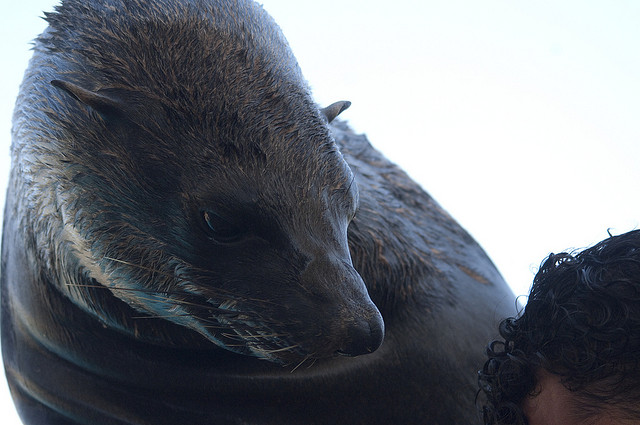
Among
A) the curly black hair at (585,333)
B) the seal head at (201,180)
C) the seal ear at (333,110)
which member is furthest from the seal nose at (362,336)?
the seal ear at (333,110)

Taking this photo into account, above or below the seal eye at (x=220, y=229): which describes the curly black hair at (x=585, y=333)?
above

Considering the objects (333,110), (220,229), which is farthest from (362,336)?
(333,110)

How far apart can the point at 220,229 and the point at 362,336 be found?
192 mm

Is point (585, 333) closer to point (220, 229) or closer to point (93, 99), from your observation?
point (220, 229)

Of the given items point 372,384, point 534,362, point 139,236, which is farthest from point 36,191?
point 534,362

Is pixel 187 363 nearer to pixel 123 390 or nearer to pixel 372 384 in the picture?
pixel 123 390

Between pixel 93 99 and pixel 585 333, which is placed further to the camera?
pixel 93 99

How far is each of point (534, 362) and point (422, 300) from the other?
0.41 m

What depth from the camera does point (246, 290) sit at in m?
0.93

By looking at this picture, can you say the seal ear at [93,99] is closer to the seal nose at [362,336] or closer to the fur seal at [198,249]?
the fur seal at [198,249]

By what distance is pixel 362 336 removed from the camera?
90cm

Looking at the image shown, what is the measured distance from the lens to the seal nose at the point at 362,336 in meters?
0.90

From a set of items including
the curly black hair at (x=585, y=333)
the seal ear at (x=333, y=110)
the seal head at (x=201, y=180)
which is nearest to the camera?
the curly black hair at (x=585, y=333)

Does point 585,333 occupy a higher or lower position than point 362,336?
higher
